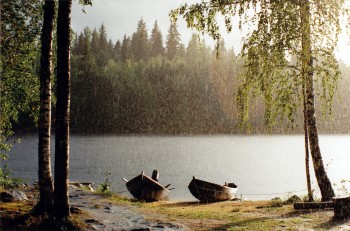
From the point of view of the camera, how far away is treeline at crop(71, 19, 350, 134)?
132125 millimetres

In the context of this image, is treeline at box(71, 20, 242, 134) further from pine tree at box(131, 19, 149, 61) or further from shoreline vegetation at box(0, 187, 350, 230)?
shoreline vegetation at box(0, 187, 350, 230)

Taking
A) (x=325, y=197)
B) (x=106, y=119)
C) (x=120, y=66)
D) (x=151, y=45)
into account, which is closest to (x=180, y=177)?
(x=325, y=197)

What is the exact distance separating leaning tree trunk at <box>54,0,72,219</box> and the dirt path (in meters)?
1.38

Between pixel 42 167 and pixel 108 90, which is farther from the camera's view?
pixel 108 90

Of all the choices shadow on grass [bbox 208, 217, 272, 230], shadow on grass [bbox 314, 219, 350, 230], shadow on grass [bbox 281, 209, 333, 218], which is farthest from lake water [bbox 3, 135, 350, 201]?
shadow on grass [bbox 314, 219, 350, 230]

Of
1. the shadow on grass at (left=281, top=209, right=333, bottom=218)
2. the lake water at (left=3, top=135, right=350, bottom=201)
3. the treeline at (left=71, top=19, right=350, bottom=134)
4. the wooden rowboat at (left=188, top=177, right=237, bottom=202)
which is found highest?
the treeline at (left=71, top=19, right=350, bottom=134)

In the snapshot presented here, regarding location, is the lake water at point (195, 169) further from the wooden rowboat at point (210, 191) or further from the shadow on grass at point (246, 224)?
the shadow on grass at point (246, 224)

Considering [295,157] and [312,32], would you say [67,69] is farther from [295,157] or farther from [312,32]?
[295,157]

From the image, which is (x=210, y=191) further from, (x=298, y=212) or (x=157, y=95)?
(x=157, y=95)

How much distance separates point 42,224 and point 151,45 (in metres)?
158

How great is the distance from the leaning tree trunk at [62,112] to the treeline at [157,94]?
114254 mm

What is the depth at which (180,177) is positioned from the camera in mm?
42906

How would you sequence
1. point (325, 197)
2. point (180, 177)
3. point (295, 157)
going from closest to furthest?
point (325, 197) < point (180, 177) < point (295, 157)

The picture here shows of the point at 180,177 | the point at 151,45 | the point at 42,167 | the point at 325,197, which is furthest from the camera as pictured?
the point at 151,45
